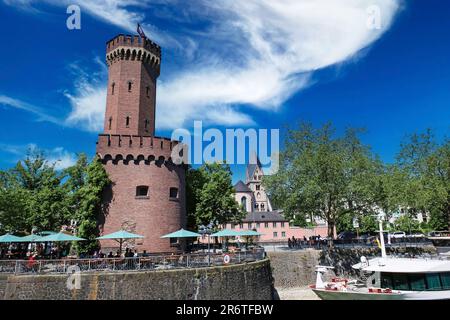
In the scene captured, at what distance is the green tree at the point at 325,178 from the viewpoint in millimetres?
31188

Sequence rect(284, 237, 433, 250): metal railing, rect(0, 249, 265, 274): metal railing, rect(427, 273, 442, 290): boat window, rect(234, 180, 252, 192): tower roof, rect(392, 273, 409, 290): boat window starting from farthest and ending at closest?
1. rect(234, 180, 252, 192): tower roof
2. rect(284, 237, 433, 250): metal railing
3. rect(392, 273, 409, 290): boat window
4. rect(427, 273, 442, 290): boat window
5. rect(0, 249, 265, 274): metal railing

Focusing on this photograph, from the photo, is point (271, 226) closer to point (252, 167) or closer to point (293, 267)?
point (252, 167)

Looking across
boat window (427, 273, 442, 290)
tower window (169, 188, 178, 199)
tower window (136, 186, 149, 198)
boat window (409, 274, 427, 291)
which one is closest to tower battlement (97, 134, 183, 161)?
tower window (136, 186, 149, 198)

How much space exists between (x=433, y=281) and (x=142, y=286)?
17.3m

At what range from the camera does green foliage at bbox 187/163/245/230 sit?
38.1 metres

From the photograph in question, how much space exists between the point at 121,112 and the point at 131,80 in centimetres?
375

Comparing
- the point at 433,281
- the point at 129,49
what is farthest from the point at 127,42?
the point at 433,281

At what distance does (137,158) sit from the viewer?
29906 millimetres

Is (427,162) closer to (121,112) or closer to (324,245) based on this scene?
(324,245)

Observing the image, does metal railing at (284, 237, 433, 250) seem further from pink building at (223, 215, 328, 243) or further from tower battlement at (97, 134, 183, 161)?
pink building at (223, 215, 328, 243)

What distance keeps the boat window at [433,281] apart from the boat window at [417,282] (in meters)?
0.29

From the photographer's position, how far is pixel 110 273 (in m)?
17.5

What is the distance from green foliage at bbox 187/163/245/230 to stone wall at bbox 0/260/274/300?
56.4 ft

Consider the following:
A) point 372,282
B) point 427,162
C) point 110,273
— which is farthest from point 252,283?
point 427,162
